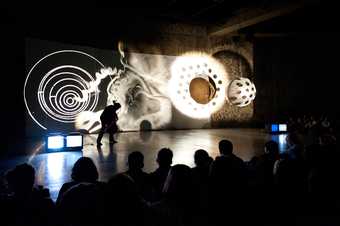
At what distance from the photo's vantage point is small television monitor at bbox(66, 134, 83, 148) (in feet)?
20.4

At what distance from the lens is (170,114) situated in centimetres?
1170

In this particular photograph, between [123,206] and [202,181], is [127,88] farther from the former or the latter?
[123,206]

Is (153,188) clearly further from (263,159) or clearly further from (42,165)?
(42,165)

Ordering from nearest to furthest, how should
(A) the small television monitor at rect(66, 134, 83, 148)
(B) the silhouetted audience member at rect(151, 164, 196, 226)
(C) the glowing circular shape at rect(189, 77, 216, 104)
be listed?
(B) the silhouetted audience member at rect(151, 164, 196, 226) < (A) the small television monitor at rect(66, 134, 83, 148) < (C) the glowing circular shape at rect(189, 77, 216, 104)

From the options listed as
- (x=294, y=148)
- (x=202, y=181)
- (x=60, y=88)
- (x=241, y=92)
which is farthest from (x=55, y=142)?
(x=241, y=92)

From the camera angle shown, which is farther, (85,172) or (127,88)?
(127,88)

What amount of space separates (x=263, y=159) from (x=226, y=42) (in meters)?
10.6

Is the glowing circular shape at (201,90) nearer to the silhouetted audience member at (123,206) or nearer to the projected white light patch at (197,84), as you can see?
the projected white light patch at (197,84)

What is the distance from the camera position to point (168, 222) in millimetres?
1781

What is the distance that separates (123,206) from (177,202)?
1.33 feet

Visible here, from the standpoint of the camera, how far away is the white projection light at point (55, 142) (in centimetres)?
605

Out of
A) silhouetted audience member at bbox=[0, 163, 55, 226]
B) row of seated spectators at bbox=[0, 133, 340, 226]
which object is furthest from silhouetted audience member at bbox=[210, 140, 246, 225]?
silhouetted audience member at bbox=[0, 163, 55, 226]

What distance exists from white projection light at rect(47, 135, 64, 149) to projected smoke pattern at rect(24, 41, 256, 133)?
11.3 ft

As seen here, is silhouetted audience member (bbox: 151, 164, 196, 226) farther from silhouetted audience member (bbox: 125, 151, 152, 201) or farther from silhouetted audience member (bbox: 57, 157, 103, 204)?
silhouetted audience member (bbox: 57, 157, 103, 204)
